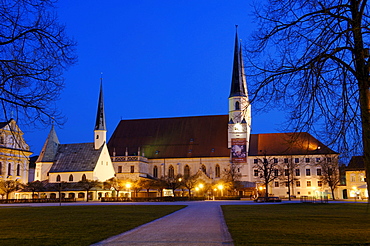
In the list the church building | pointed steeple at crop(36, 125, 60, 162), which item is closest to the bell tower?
the church building

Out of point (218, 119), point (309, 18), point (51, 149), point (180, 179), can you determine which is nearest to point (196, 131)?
point (218, 119)

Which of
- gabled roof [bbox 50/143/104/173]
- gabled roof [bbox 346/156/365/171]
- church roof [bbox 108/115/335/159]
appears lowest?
gabled roof [bbox 346/156/365/171]

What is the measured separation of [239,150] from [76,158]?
110 feet

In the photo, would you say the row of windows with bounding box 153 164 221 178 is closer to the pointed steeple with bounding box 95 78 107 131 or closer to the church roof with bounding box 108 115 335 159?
the church roof with bounding box 108 115 335 159

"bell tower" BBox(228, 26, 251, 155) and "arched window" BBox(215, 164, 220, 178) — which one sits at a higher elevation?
"bell tower" BBox(228, 26, 251, 155)

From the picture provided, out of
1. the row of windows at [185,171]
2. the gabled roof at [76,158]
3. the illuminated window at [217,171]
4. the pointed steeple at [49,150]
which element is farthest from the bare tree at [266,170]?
the pointed steeple at [49,150]

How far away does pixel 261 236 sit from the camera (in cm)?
1541

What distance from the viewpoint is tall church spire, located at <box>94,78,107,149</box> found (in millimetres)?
91125

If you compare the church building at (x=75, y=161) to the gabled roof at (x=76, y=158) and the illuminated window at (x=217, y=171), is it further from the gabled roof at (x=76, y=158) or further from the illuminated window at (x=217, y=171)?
the illuminated window at (x=217, y=171)

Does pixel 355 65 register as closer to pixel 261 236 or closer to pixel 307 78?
pixel 307 78

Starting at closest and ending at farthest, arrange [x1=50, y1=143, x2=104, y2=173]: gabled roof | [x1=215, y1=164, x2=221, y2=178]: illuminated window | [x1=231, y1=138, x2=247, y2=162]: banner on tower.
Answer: [x1=50, y1=143, x2=104, y2=173]: gabled roof
[x1=231, y1=138, x2=247, y2=162]: banner on tower
[x1=215, y1=164, x2=221, y2=178]: illuminated window

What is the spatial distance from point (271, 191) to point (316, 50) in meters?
80.4

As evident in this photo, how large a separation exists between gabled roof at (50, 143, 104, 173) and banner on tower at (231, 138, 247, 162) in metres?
27.2

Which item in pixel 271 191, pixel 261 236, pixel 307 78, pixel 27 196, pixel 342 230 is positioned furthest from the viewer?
pixel 271 191
